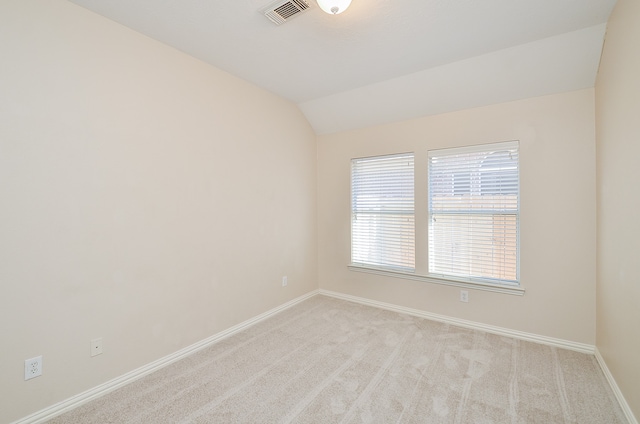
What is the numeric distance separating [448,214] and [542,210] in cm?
84

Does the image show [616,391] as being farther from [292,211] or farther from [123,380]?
[123,380]

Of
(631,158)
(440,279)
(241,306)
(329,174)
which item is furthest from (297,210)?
(631,158)

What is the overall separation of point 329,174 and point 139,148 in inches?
96.4

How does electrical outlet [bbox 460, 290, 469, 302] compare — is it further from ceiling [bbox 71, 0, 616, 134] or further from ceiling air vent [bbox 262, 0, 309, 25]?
ceiling air vent [bbox 262, 0, 309, 25]

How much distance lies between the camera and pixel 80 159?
1945 millimetres

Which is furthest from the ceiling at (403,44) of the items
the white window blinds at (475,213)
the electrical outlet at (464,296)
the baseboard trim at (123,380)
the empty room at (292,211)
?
the baseboard trim at (123,380)

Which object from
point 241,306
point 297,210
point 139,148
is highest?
point 139,148

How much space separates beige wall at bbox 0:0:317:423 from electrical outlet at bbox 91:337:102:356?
4 cm

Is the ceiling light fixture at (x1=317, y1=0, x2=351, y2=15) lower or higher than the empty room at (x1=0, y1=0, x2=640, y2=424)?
higher

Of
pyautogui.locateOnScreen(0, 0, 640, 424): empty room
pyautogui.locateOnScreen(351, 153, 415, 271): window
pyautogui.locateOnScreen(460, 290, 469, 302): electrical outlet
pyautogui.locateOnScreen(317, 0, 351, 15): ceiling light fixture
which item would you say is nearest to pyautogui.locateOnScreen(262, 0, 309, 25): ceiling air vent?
pyautogui.locateOnScreen(0, 0, 640, 424): empty room

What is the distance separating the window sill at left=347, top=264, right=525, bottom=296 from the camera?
2824 millimetres

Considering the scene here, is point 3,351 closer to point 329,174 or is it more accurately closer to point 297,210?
point 297,210

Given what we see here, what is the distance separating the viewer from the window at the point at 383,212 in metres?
3.49

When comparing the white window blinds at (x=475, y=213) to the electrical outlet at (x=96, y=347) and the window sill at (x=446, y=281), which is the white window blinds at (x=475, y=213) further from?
the electrical outlet at (x=96, y=347)
